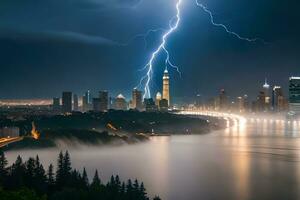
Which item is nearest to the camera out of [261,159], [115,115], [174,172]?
[174,172]

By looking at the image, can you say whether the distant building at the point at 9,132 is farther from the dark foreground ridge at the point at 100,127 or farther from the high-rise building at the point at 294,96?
the high-rise building at the point at 294,96

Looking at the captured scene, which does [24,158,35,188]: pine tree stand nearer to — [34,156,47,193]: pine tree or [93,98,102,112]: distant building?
[34,156,47,193]: pine tree

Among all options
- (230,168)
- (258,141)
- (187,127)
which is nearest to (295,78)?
(187,127)

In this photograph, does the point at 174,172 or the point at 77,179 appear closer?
the point at 77,179

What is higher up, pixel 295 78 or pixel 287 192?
pixel 295 78

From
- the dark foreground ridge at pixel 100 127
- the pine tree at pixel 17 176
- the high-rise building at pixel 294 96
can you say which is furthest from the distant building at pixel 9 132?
the high-rise building at pixel 294 96

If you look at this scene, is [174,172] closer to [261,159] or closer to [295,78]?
[261,159]

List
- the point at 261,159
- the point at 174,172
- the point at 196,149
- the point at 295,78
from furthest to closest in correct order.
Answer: the point at 295,78
the point at 196,149
the point at 261,159
the point at 174,172
